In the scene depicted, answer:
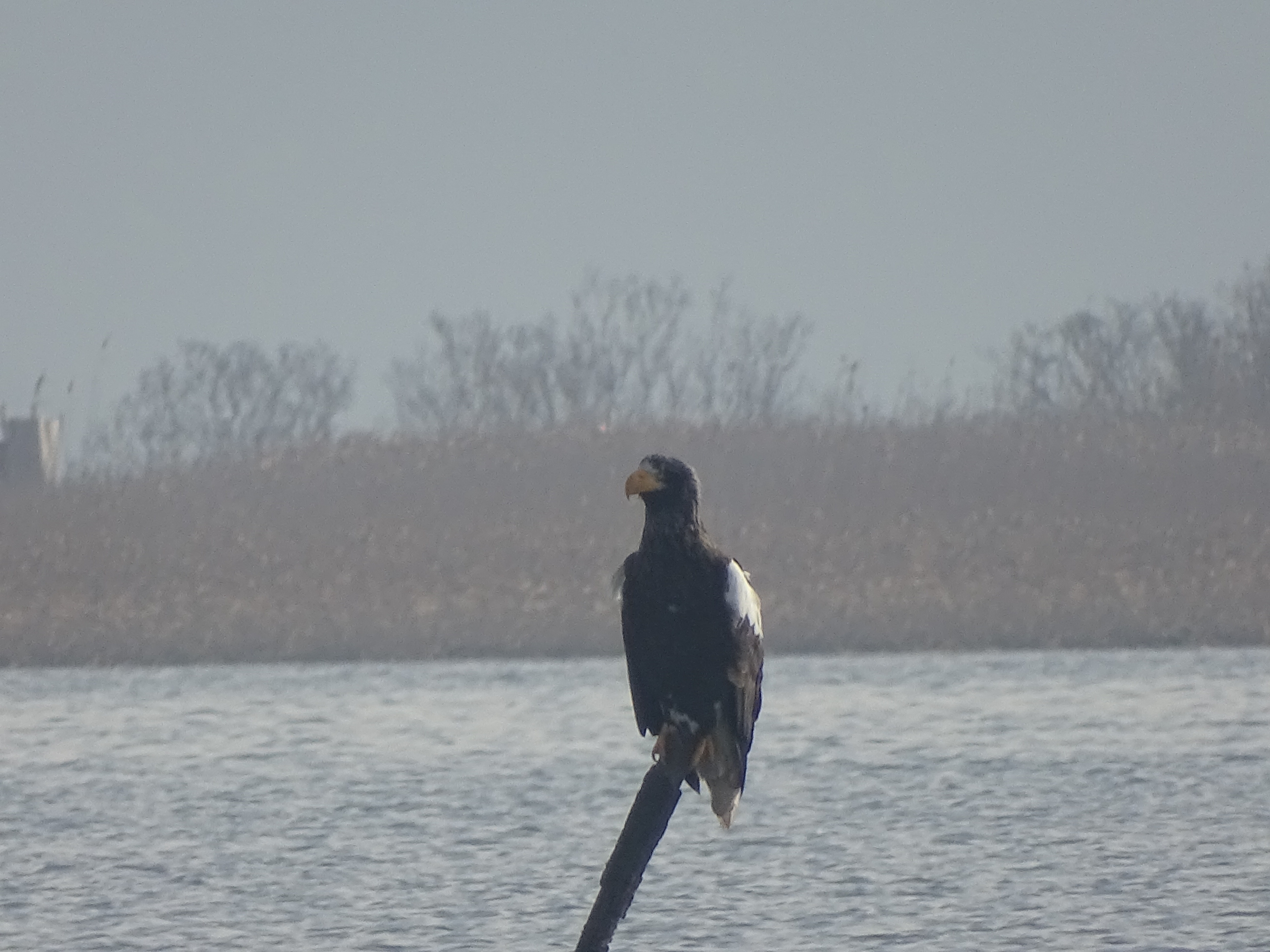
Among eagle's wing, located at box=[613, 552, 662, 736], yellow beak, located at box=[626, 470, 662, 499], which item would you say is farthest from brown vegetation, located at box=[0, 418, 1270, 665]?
yellow beak, located at box=[626, 470, 662, 499]

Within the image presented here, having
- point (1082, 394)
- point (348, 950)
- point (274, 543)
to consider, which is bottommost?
point (348, 950)

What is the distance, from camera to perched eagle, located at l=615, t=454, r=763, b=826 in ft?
19.1

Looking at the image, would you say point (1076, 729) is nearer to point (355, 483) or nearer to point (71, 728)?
point (71, 728)

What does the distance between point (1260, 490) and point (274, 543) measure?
38.2ft

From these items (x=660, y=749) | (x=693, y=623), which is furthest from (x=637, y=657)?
(x=660, y=749)

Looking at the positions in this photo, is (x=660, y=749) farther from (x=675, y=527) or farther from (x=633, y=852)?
(x=633, y=852)

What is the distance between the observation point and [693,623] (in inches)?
233

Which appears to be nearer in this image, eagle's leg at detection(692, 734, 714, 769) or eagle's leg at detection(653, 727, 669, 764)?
eagle's leg at detection(653, 727, 669, 764)

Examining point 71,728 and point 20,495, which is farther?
point 20,495

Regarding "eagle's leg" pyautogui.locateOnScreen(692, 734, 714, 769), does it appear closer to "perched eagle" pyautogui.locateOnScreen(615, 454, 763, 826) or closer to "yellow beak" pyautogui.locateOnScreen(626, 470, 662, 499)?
"perched eagle" pyautogui.locateOnScreen(615, 454, 763, 826)

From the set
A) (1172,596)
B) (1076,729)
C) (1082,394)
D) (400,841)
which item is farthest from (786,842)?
(1082,394)

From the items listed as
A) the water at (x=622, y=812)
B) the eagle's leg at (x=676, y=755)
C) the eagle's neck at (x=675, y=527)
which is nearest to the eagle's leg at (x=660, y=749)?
the eagle's leg at (x=676, y=755)

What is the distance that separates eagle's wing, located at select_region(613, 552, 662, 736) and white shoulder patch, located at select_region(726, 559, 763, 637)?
29 cm

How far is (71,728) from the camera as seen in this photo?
1827cm
